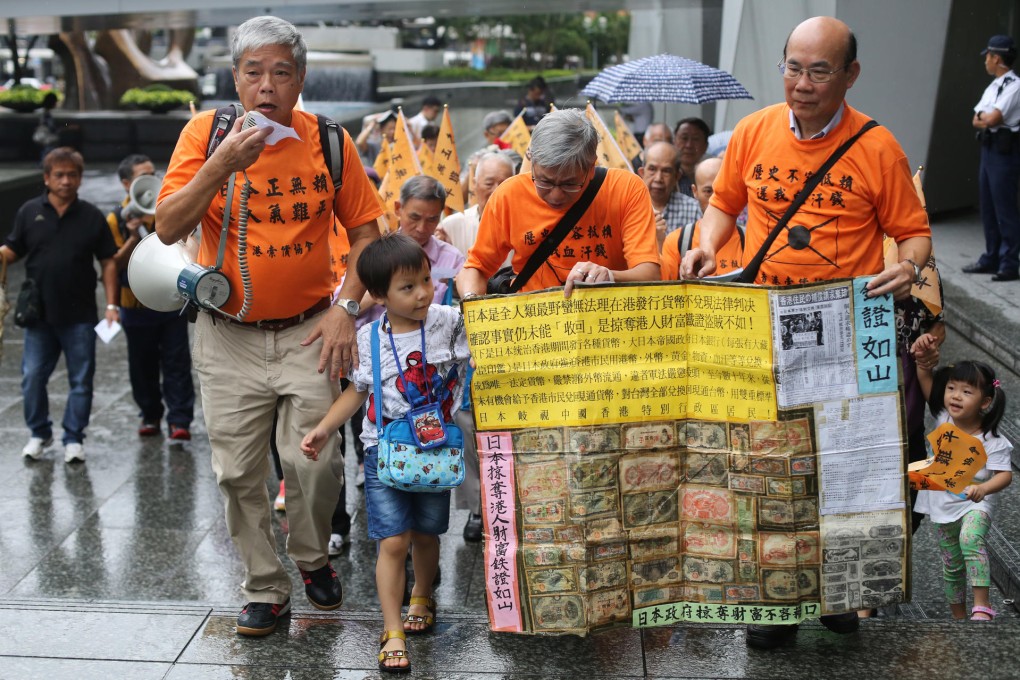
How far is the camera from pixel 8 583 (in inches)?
212

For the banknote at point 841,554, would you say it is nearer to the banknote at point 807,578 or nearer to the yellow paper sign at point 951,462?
the banknote at point 807,578

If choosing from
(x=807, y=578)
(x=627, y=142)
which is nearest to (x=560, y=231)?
(x=807, y=578)

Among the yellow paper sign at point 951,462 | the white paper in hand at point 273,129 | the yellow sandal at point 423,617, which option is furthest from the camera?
the yellow paper sign at point 951,462

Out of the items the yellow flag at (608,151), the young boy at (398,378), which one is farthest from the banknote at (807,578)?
the yellow flag at (608,151)

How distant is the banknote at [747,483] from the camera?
3.63 meters

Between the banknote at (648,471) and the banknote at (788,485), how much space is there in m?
0.31

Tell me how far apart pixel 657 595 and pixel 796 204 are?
1372 millimetres

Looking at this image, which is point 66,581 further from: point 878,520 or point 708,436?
point 878,520

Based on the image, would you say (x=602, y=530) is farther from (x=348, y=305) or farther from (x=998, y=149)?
(x=998, y=149)

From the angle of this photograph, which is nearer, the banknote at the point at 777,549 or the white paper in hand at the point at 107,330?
the banknote at the point at 777,549

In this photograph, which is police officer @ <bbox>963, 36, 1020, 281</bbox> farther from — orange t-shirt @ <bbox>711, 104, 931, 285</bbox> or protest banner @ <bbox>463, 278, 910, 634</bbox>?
protest banner @ <bbox>463, 278, 910, 634</bbox>

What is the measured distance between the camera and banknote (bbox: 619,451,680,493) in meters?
3.68

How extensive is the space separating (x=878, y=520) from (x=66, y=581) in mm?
3788

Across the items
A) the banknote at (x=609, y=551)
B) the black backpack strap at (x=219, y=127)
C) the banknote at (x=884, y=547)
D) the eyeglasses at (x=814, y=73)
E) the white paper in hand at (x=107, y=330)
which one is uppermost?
the eyeglasses at (x=814, y=73)
